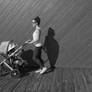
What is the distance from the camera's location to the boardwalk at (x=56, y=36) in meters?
4.04

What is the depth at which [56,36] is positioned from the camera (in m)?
5.36

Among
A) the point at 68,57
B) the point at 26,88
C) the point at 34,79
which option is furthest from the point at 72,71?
the point at 26,88

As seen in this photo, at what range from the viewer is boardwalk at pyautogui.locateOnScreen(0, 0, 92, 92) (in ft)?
13.3

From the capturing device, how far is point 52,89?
3.65 m

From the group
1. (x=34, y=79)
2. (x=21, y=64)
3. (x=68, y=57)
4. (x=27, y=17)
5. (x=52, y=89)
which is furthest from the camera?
(x=27, y=17)

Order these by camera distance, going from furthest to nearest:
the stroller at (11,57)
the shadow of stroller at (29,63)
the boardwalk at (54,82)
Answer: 1. the shadow of stroller at (29,63)
2. the stroller at (11,57)
3. the boardwalk at (54,82)

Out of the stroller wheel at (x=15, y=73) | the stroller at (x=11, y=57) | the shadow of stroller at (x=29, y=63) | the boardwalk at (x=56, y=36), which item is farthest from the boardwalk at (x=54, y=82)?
the shadow of stroller at (x=29, y=63)

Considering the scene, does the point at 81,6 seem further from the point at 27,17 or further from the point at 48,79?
the point at 48,79

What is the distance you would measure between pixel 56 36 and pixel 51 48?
0.43m

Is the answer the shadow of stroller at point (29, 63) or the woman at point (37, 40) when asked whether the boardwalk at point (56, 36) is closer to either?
the shadow of stroller at point (29, 63)

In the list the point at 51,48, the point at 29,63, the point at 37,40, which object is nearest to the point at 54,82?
the point at 37,40

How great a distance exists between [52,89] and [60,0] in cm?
324

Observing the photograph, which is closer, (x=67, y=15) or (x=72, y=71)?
(x=72, y=71)

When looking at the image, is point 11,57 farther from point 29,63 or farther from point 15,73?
point 29,63
